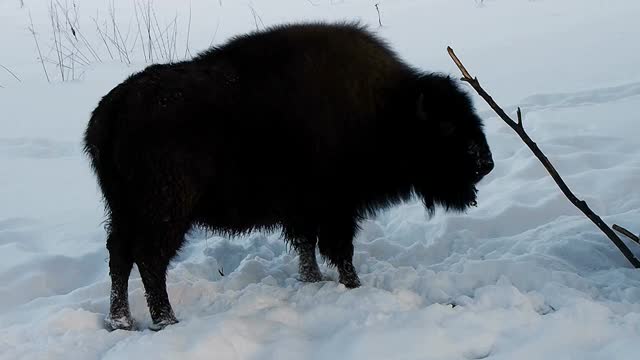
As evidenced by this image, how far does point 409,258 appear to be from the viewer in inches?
156

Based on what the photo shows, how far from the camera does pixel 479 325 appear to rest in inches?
109

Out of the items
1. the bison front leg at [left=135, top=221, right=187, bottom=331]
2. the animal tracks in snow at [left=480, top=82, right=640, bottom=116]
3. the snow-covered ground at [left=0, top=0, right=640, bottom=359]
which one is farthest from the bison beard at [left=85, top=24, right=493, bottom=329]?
the animal tracks in snow at [left=480, top=82, right=640, bottom=116]

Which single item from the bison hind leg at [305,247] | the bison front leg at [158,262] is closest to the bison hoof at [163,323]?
the bison front leg at [158,262]

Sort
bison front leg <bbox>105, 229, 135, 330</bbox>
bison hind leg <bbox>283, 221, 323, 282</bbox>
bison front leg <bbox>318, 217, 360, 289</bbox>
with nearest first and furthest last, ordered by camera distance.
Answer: bison front leg <bbox>105, 229, 135, 330</bbox>, bison front leg <bbox>318, 217, 360, 289</bbox>, bison hind leg <bbox>283, 221, 323, 282</bbox>

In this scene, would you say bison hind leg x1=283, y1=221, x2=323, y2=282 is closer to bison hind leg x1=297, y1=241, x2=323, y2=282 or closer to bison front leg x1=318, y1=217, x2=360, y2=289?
bison hind leg x1=297, y1=241, x2=323, y2=282

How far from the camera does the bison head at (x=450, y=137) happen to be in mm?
3598

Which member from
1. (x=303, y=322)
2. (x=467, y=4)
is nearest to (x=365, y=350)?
(x=303, y=322)

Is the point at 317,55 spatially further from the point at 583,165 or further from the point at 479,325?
the point at 583,165

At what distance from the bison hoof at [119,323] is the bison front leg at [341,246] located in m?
1.07

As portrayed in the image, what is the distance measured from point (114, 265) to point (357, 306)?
3.85ft

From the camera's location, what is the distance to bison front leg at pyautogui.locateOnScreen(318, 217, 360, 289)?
3682 mm

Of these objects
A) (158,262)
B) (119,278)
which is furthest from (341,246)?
(119,278)

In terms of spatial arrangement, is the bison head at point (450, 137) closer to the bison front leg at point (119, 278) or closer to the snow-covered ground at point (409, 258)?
the snow-covered ground at point (409, 258)

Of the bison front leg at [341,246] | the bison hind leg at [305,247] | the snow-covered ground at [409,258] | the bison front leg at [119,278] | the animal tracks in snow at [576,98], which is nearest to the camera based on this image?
the snow-covered ground at [409,258]
